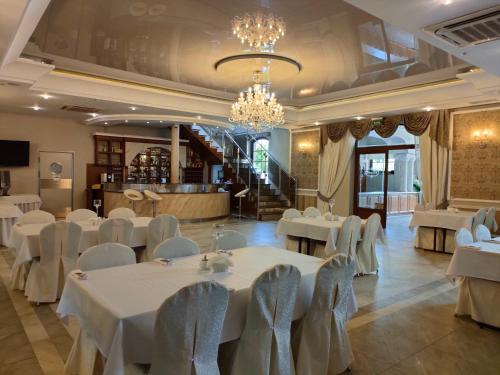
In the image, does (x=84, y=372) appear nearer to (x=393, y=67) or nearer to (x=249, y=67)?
(x=249, y=67)

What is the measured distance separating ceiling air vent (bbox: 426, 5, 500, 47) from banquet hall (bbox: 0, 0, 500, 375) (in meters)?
Result: 0.02

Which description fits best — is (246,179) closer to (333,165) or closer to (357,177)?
(333,165)

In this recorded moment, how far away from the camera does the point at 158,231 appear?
5254 mm

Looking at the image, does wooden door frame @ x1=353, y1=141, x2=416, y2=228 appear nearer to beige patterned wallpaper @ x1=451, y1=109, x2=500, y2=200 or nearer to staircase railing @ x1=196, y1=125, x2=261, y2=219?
beige patterned wallpaper @ x1=451, y1=109, x2=500, y2=200

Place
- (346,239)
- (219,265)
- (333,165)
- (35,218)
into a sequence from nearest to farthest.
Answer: (219,265) < (35,218) < (346,239) < (333,165)

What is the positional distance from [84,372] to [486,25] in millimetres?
4452

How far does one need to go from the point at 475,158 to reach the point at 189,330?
8.46 metres

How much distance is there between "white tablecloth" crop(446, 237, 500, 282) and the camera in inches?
148

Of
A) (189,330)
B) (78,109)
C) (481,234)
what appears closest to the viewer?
(189,330)

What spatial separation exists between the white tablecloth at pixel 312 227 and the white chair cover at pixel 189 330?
378cm

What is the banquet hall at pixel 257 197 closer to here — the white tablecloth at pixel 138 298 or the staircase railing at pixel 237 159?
the white tablecloth at pixel 138 298

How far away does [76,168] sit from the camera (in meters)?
12.7

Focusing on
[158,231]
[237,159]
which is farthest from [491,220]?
[237,159]

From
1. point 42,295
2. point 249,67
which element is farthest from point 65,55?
point 42,295
